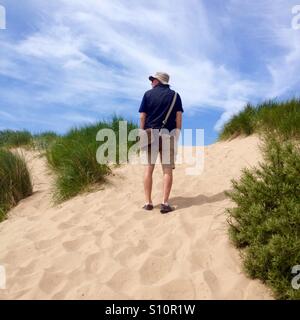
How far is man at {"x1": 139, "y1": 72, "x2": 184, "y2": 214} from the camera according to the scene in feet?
18.3

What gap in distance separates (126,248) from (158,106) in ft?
6.13

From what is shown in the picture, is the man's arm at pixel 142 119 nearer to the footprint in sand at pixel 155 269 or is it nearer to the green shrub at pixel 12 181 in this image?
the footprint in sand at pixel 155 269

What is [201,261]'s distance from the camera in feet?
14.1

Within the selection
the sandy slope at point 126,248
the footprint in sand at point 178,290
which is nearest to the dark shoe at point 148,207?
the sandy slope at point 126,248

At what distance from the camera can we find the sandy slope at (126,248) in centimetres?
399

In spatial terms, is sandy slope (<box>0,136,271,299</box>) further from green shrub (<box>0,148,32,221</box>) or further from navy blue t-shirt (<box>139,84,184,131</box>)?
navy blue t-shirt (<box>139,84,184,131</box>)

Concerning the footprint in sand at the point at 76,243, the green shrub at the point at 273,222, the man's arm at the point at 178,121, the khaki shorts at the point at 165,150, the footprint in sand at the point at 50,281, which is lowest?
the footprint in sand at the point at 50,281

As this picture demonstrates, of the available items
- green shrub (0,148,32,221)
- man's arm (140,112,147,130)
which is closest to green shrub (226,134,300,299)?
man's arm (140,112,147,130)

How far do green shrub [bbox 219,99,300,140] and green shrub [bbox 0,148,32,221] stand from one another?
4112 mm

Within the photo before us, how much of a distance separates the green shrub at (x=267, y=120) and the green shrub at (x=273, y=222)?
279 cm

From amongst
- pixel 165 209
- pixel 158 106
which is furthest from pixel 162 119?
pixel 165 209

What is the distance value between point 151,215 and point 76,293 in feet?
5.84

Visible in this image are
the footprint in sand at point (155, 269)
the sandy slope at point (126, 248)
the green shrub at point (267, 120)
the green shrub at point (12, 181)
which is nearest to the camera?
the sandy slope at point (126, 248)
